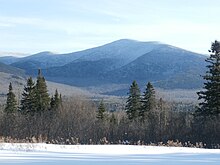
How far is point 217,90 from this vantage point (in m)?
35.1

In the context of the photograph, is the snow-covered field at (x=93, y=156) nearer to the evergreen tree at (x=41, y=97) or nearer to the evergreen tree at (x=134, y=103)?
the evergreen tree at (x=134, y=103)

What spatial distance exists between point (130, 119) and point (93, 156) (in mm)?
40492

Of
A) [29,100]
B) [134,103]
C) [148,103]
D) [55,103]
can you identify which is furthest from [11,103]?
[148,103]

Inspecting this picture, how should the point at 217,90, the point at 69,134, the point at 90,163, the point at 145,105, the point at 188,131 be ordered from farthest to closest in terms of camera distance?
the point at 145,105
the point at 69,134
the point at 188,131
the point at 217,90
the point at 90,163

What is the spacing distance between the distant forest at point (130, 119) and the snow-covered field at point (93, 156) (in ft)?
57.5

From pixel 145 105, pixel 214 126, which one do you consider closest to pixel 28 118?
pixel 145 105

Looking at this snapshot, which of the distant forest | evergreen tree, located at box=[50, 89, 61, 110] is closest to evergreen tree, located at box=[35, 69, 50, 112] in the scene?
the distant forest

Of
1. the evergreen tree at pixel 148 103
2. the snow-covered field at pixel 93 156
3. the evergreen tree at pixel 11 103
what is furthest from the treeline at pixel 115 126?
the snow-covered field at pixel 93 156

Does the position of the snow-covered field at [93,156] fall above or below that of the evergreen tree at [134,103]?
below

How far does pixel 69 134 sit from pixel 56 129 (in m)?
2.63

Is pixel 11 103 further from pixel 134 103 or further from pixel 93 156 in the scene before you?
pixel 93 156

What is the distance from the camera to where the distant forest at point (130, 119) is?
35719mm

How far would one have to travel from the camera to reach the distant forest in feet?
117

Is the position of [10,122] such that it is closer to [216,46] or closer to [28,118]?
[28,118]
